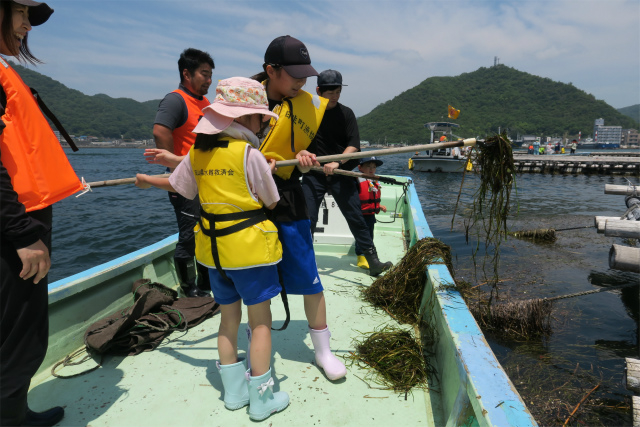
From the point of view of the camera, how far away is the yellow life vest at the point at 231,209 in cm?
180

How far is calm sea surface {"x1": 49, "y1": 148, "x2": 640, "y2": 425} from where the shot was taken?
4.07m

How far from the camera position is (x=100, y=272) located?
296cm

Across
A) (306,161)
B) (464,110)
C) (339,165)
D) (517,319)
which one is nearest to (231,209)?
(306,161)

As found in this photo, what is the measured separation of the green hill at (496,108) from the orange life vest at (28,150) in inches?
4364

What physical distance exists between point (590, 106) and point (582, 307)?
166155mm

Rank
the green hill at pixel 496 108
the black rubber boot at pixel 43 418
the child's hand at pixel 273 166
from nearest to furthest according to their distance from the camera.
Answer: the black rubber boot at pixel 43 418
the child's hand at pixel 273 166
the green hill at pixel 496 108

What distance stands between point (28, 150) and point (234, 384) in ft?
5.14

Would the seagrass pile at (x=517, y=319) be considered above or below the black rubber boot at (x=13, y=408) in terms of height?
below

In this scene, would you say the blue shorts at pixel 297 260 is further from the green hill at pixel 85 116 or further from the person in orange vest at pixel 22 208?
the green hill at pixel 85 116

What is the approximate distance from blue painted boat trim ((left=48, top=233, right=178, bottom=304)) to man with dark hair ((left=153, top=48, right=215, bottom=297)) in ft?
0.98

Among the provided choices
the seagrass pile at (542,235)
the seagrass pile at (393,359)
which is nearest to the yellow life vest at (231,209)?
the seagrass pile at (393,359)

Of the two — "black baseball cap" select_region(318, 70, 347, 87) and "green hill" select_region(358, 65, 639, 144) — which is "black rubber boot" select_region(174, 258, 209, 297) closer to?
"black baseball cap" select_region(318, 70, 347, 87)

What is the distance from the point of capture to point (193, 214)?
3.42 metres

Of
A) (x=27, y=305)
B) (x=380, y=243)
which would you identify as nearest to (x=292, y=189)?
(x=27, y=305)
